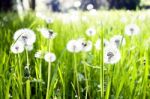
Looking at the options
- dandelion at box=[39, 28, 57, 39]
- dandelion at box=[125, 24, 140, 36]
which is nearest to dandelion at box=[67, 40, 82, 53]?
dandelion at box=[39, 28, 57, 39]

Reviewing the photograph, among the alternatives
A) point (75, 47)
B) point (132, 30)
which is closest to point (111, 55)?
point (75, 47)

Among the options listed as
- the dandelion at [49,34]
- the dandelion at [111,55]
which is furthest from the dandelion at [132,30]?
the dandelion at [111,55]

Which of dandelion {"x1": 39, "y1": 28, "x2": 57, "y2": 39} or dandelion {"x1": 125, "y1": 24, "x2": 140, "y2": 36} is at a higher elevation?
dandelion {"x1": 39, "y1": 28, "x2": 57, "y2": 39}

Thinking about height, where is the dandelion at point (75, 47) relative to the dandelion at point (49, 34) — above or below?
below

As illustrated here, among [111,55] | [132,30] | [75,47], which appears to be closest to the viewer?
[111,55]

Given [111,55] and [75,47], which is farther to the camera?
[75,47]

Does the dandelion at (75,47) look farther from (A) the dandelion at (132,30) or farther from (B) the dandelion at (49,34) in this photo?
(A) the dandelion at (132,30)

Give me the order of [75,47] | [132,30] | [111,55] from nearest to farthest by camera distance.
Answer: [111,55], [75,47], [132,30]

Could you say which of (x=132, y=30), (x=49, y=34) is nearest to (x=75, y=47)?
(x=49, y=34)

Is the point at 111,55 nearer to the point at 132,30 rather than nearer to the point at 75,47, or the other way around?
the point at 75,47

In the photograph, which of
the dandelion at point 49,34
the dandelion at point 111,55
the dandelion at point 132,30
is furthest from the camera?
the dandelion at point 132,30

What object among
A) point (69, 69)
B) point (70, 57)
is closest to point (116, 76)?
point (69, 69)

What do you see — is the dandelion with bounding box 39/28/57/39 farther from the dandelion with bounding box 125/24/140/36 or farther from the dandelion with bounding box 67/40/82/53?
the dandelion with bounding box 125/24/140/36
